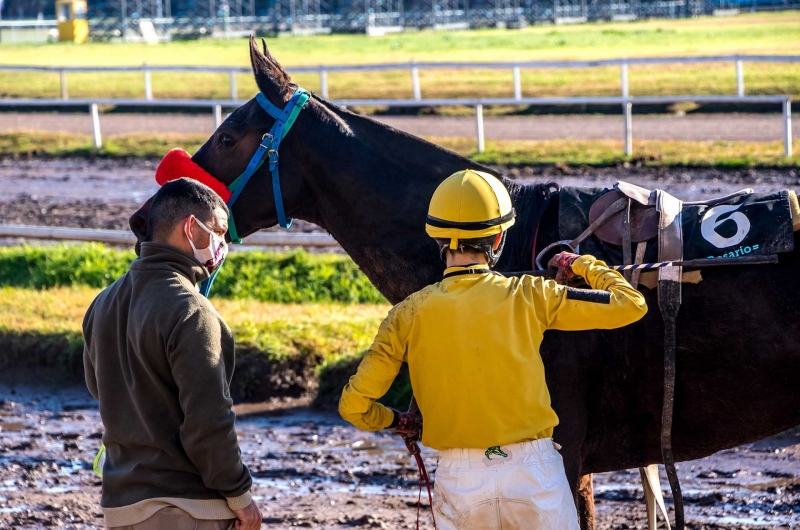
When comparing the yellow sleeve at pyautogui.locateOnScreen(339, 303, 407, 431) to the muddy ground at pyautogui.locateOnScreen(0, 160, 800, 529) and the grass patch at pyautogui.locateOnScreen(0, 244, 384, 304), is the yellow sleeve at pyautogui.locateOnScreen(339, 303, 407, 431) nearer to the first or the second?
the muddy ground at pyautogui.locateOnScreen(0, 160, 800, 529)

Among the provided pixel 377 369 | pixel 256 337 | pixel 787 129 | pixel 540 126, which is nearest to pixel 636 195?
pixel 377 369

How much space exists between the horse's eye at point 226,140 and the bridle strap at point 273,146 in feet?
0.38

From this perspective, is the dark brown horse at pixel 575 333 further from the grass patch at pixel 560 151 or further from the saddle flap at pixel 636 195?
the grass patch at pixel 560 151

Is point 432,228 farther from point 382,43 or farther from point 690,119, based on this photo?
point 382,43

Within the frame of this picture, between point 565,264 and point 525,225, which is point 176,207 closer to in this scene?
point 565,264

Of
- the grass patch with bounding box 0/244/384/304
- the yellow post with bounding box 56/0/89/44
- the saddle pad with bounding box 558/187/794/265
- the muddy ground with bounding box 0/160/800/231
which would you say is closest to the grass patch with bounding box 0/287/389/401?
the grass patch with bounding box 0/244/384/304

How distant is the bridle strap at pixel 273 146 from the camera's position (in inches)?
168

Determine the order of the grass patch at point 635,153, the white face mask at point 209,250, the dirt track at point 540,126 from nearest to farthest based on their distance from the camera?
the white face mask at point 209,250 → the grass patch at point 635,153 → the dirt track at point 540,126

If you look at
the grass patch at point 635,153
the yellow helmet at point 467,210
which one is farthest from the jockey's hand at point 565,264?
the grass patch at point 635,153

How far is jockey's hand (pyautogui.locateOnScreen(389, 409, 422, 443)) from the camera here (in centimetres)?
344

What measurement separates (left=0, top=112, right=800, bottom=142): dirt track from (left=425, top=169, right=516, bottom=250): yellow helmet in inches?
548

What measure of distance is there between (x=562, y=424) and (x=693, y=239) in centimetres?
83

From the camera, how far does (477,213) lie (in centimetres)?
308

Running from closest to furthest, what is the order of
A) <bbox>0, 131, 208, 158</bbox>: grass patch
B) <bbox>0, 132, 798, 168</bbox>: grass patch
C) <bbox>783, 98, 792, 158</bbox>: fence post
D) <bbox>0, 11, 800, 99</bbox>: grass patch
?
<bbox>783, 98, 792, 158</bbox>: fence post < <bbox>0, 132, 798, 168</bbox>: grass patch < <bbox>0, 131, 208, 158</bbox>: grass patch < <bbox>0, 11, 800, 99</bbox>: grass patch
